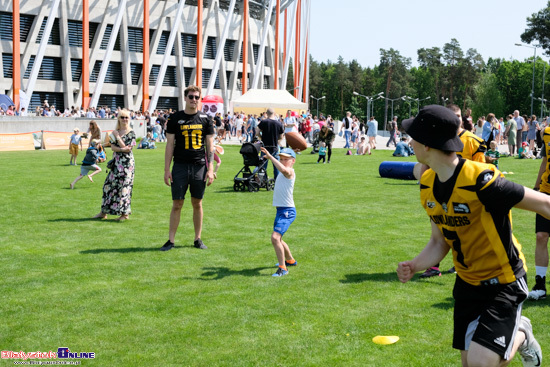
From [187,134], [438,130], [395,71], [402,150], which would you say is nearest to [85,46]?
[402,150]

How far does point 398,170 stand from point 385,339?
14.8 m

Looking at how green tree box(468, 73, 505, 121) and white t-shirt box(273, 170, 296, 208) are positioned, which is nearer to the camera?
white t-shirt box(273, 170, 296, 208)

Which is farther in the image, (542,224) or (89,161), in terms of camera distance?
(89,161)

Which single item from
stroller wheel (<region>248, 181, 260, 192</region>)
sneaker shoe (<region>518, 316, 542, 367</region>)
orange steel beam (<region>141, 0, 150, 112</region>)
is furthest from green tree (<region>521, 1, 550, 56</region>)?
sneaker shoe (<region>518, 316, 542, 367</region>)

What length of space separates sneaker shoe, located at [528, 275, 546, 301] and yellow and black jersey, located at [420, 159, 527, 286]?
3187 millimetres

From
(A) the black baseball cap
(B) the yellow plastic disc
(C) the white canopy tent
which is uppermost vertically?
(C) the white canopy tent

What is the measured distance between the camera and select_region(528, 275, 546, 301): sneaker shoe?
6527 millimetres

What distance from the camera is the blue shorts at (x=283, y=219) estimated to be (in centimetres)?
763

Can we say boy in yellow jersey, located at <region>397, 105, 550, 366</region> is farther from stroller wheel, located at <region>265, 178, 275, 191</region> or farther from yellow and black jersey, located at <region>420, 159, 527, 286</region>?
stroller wheel, located at <region>265, 178, 275, 191</region>

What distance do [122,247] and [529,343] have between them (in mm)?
6649

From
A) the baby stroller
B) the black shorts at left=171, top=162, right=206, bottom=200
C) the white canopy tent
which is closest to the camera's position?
the black shorts at left=171, top=162, right=206, bottom=200

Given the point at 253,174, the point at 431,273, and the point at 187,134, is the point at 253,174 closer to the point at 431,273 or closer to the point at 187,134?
the point at 187,134

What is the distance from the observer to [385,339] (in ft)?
17.4

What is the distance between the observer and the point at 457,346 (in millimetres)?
3684
